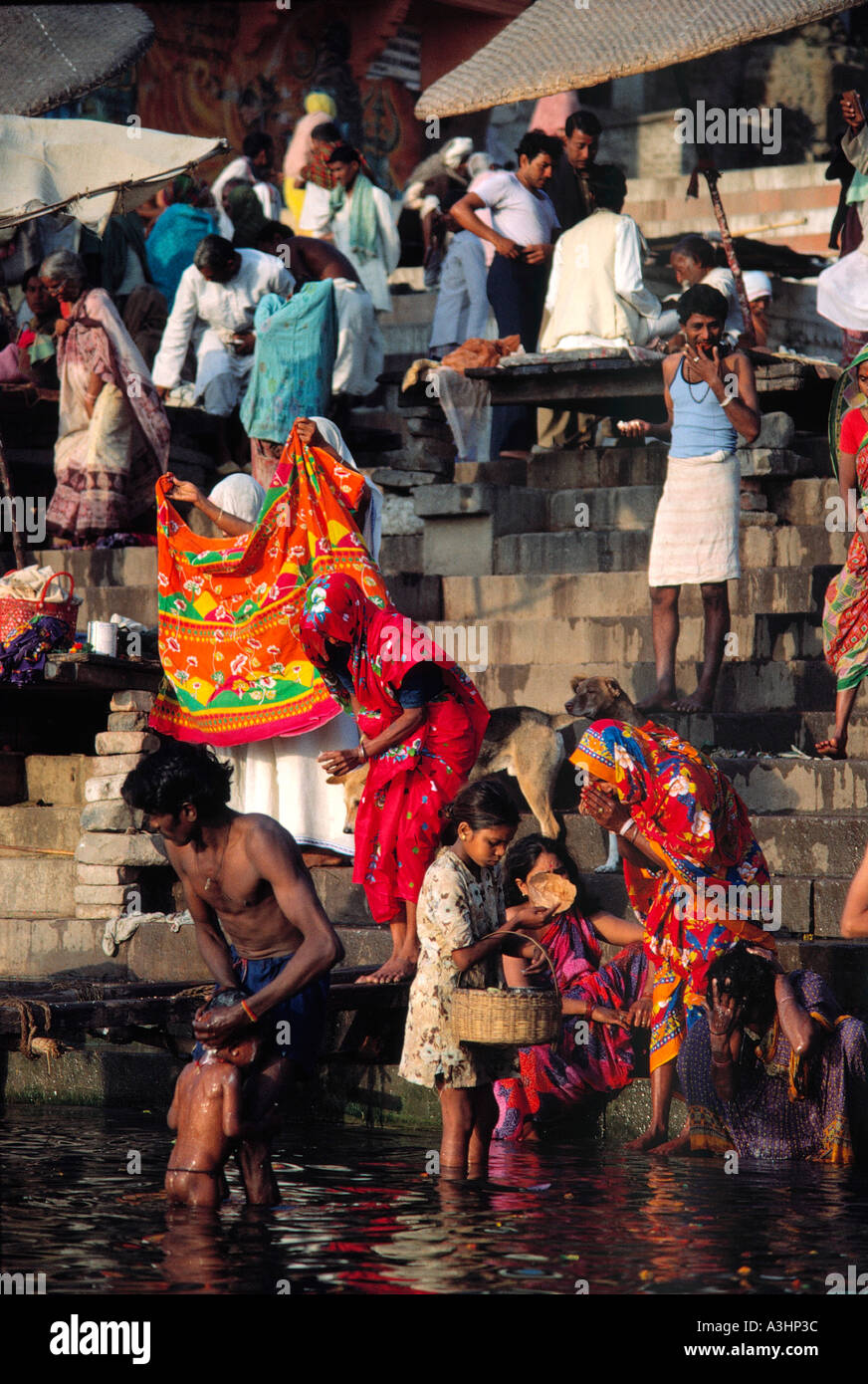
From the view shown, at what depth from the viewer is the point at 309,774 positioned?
9.73 meters

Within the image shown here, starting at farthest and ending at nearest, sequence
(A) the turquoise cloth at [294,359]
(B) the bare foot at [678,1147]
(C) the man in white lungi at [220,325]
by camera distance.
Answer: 1. (C) the man in white lungi at [220,325]
2. (A) the turquoise cloth at [294,359]
3. (B) the bare foot at [678,1147]

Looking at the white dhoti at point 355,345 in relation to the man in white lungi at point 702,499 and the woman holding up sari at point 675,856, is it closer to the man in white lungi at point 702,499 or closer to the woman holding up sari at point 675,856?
the man in white lungi at point 702,499

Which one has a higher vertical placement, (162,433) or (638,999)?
(162,433)

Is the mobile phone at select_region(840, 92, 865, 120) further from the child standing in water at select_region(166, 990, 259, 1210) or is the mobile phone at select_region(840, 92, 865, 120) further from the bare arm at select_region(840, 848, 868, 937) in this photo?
the child standing in water at select_region(166, 990, 259, 1210)

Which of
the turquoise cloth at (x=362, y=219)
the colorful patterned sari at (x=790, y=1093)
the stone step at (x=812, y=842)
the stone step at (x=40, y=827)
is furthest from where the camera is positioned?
the turquoise cloth at (x=362, y=219)

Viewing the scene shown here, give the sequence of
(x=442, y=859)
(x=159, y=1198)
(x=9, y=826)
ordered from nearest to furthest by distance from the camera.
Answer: (x=159, y=1198), (x=442, y=859), (x=9, y=826)

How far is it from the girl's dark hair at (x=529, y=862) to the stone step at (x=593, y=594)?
2.81 metres

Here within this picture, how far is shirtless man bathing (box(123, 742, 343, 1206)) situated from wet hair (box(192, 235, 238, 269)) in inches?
287

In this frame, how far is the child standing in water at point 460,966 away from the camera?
711 centimetres

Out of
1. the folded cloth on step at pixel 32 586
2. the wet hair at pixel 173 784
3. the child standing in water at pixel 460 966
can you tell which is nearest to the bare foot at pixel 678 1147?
the child standing in water at pixel 460 966

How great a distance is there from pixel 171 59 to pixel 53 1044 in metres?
16.0

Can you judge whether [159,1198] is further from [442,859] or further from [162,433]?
[162,433]

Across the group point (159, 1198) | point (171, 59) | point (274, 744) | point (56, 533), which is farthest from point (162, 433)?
point (171, 59)
